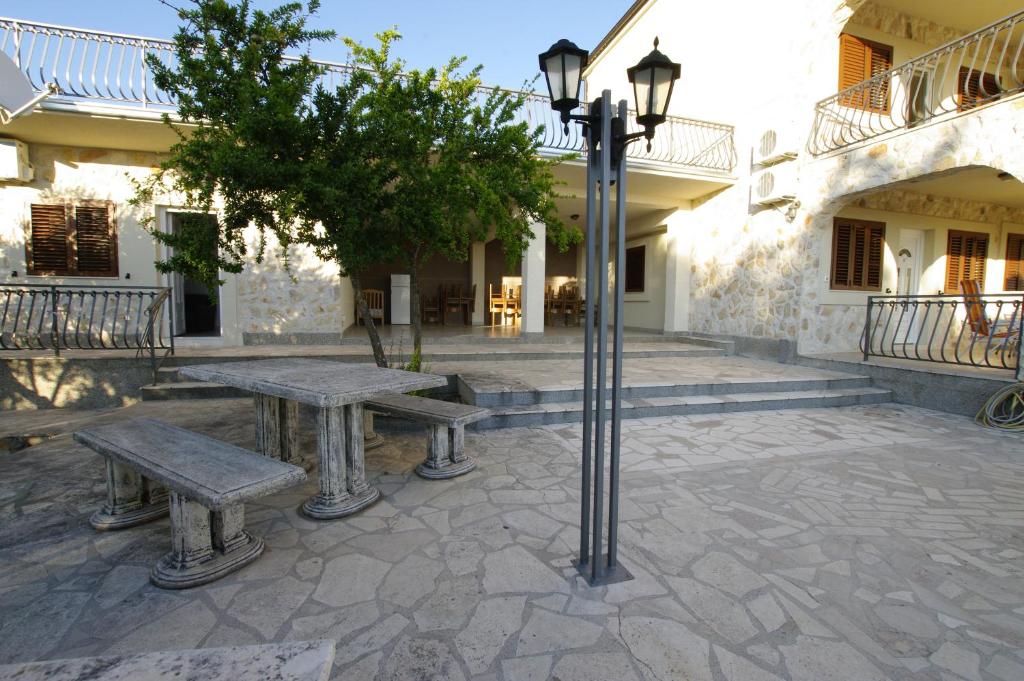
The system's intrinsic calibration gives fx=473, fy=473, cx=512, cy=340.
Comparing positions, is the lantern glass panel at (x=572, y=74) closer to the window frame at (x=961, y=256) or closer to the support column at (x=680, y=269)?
the support column at (x=680, y=269)

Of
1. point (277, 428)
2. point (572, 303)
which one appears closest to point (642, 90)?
point (277, 428)

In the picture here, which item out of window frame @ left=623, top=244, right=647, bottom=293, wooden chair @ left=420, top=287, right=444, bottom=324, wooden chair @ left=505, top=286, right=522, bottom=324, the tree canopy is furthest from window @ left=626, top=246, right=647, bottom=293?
the tree canopy

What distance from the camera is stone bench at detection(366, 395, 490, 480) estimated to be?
329 cm

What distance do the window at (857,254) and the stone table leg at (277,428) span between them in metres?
8.15

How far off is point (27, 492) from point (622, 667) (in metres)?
3.68

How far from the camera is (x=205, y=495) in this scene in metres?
1.86

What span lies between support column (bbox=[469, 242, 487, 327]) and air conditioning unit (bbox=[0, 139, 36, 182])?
330 inches

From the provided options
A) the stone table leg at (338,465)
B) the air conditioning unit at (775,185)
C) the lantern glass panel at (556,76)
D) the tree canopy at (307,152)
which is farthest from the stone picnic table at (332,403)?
the air conditioning unit at (775,185)

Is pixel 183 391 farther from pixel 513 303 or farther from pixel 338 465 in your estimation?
pixel 513 303

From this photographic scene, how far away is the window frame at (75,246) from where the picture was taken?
6785 mm

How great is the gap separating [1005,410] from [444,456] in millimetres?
5933

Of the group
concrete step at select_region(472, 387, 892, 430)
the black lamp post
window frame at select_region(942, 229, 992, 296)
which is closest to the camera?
the black lamp post

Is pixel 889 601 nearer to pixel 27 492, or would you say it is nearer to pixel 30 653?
pixel 30 653

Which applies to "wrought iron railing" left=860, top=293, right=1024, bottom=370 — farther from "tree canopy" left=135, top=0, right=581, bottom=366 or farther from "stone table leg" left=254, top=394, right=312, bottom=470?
"stone table leg" left=254, top=394, right=312, bottom=470
